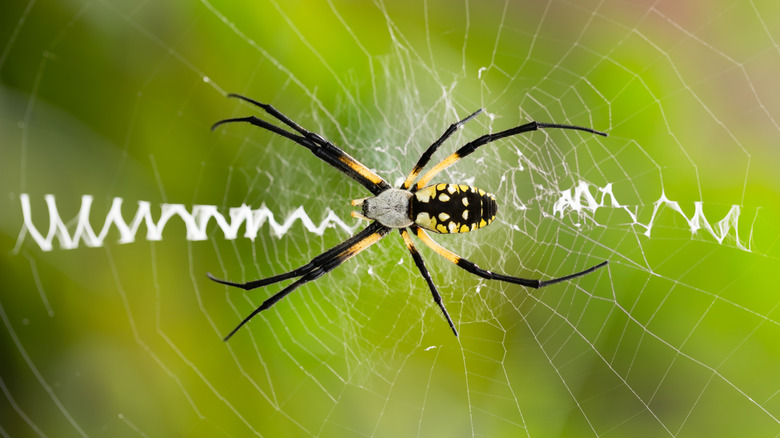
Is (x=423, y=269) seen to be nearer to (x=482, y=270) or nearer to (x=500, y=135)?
(x=482, y=270)

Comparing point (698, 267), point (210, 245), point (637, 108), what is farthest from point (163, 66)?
point (698, 267)

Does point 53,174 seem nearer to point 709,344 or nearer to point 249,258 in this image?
point 249,258

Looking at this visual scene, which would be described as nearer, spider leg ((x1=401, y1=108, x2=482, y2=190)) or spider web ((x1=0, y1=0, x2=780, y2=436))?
spider web ((x1=0, y1=0, x2=780, y2=436))

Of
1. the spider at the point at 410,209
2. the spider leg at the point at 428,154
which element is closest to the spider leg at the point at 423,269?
the spider at the point at 410,209

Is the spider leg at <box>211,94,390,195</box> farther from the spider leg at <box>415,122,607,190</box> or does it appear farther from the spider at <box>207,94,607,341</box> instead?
the spider leg at <box>415,122,607,190</box>

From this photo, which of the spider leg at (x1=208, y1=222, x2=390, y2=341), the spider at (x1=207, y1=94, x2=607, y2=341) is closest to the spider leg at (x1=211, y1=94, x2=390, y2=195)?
the spider at (x1=207, y1=94, x2=607, y2=341)

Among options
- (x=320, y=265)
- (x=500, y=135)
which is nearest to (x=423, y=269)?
(x=320, y=265)

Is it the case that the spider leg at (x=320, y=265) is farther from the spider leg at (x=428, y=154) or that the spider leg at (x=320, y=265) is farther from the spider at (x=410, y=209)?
the spider leg at (x=428, y=154)
